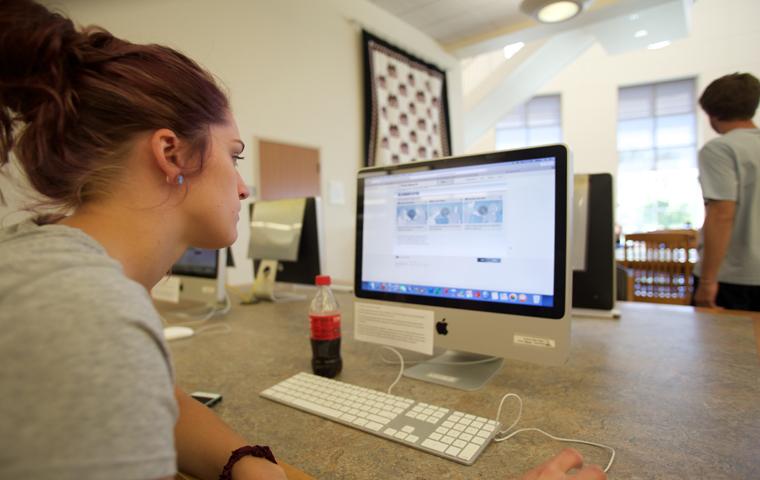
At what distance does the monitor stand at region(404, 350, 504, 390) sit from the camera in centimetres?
87

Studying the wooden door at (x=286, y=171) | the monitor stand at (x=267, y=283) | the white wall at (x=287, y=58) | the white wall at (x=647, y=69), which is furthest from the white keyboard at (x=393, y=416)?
the white wall at (x=647, y=69)

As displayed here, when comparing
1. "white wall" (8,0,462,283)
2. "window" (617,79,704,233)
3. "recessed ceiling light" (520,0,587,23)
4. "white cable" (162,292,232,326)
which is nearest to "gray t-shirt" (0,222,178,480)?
"white cable" (162,292,232,326)

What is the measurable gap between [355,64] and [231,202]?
3306 mm

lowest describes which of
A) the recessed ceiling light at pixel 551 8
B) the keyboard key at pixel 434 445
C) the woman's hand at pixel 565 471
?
A: the keyboard key at pixel 434 445

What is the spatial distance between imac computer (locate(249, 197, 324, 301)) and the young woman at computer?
42.2 inches

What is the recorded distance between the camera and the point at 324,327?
0.92 m

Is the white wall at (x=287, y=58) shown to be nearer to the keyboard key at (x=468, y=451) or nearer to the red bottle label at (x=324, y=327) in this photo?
the red bottle label at (x=324, y=327)

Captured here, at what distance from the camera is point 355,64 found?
141 inches

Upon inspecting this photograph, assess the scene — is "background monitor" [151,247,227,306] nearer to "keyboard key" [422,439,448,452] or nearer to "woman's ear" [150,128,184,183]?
"woman's ear" [150,128,184,183]

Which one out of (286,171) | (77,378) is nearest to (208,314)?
(77,378)

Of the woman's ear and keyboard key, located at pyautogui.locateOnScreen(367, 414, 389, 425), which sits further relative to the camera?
keyboard key, located at pyautogui.locateOnScreen(367, 414, 389, 425)

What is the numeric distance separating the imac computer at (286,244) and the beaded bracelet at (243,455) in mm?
1189

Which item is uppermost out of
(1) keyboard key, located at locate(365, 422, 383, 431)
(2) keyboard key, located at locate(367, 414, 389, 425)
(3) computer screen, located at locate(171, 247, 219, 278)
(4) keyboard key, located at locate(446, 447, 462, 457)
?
(3) computer screen, located at locate(171, 247, 219, 278)

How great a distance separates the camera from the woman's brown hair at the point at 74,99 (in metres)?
0.48
